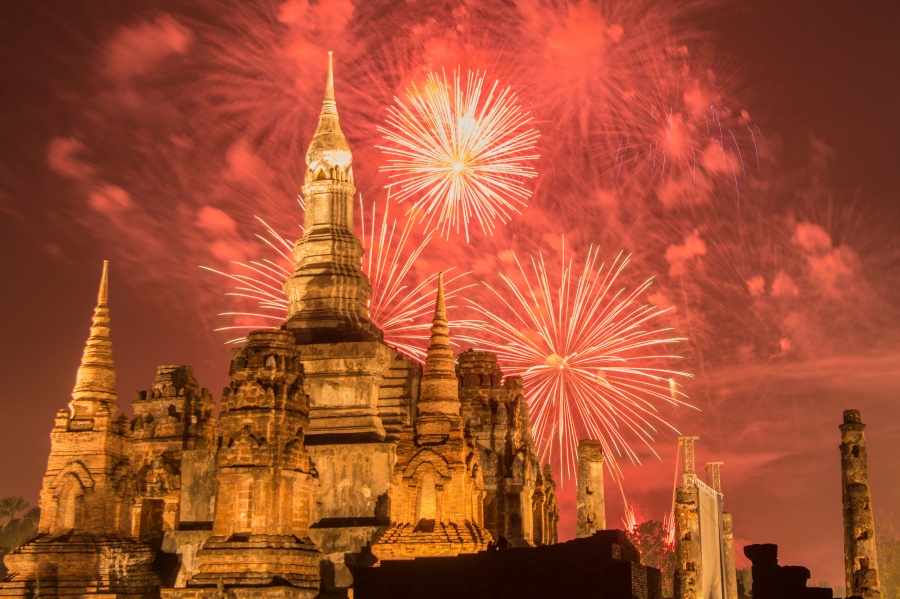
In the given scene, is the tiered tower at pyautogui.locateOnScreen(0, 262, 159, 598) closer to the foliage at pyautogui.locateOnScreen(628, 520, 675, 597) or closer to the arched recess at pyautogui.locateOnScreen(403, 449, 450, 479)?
the arched recess at pyautogui.locateOnScreen(403, 449, 450, 479)

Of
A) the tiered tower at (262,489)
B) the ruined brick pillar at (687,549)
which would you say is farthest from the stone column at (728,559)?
the tiered tower at (262,489)

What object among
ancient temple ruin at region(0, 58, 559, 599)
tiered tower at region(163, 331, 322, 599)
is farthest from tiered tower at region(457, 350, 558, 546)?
tiered tower at region(163, 331, 322, 599)

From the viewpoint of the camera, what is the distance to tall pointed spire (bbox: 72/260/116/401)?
33375 millimetres

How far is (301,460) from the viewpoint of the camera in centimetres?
2792

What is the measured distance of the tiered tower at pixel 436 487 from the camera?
2766 cm

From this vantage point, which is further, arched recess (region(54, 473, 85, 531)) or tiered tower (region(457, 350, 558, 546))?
tiered tower (region(457, 350, 558, 546))

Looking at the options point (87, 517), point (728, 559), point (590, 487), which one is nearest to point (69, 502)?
point (87, 517)

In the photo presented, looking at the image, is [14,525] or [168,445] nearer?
[168,445]

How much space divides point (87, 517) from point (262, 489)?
714 centimetres

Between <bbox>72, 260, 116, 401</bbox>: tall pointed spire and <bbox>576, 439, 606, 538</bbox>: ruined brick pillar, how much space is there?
15547 mm

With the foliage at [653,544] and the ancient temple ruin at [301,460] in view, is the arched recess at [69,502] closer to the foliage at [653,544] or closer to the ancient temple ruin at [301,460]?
the ancient temple ruin at [301,460]

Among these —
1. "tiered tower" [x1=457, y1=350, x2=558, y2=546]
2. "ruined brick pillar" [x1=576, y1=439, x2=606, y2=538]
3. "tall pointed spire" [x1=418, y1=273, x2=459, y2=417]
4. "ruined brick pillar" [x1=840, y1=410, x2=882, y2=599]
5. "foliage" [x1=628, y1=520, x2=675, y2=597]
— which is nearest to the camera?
"tall pointed spire" [x1=418, y1=273, x2=459, y2=417]

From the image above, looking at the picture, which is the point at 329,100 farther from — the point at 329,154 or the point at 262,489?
the point at 262,489

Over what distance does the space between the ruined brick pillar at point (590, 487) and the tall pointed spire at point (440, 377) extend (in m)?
11.4
